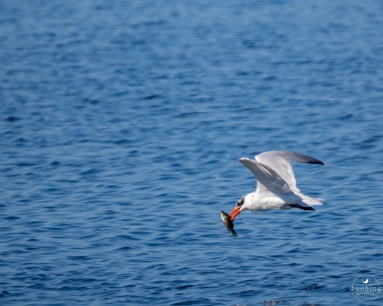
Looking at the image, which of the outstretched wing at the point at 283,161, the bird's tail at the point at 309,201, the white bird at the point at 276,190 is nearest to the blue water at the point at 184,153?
the white bird at the point at 276,190

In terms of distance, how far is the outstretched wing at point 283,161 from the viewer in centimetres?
1334

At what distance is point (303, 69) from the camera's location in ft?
91.1

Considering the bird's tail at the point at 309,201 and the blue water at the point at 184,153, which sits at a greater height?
the bird's tail at the point at 309,201

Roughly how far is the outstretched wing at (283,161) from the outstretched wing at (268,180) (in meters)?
0.16

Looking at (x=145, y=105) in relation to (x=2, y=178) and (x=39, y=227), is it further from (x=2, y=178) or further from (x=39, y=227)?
(x=39, y=227)

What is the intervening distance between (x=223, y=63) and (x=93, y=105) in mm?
6293

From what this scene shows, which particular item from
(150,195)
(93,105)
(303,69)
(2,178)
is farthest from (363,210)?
(303,69)

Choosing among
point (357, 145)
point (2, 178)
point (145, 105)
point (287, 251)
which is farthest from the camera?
point (145, 105)

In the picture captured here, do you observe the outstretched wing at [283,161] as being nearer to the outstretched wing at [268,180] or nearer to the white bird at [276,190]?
the white bird at [276,190]

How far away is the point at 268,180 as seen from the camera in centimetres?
1313

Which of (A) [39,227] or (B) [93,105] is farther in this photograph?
(B) [93,105]

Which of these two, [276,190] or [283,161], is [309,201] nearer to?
[276,190]

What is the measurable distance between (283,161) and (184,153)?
19.7 feet

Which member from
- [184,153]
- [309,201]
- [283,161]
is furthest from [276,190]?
[184,153]
